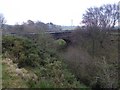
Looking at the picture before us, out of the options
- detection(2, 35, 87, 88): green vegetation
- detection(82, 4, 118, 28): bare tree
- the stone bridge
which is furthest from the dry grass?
the stone bridge

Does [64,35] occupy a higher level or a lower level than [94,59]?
higher

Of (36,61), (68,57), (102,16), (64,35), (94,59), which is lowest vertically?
(94,59)

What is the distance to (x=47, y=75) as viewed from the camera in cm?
1173

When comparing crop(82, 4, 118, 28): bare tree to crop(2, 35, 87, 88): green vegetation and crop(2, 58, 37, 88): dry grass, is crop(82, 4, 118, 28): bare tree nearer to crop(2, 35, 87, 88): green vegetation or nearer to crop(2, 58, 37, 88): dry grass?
crop(2, 35, 87, 88): green vegetation

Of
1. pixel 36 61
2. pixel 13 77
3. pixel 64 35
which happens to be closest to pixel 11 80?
pixel 13 77

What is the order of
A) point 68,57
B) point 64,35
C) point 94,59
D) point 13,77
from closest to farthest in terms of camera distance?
1. point 13,77
2. point 68,57
3. point 94,59
4. point 64,35

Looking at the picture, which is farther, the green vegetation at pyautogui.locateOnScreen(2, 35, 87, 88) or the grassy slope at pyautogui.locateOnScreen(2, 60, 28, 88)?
the green vegetation at pyautogui.locateOnScreen(2, 35, 87, 88)

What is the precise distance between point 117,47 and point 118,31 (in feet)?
9.96

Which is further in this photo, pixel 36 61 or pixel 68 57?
pixel 68 57

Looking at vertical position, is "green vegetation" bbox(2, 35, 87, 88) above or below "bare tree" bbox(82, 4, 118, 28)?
below

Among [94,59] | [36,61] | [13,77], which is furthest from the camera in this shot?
[94,59]

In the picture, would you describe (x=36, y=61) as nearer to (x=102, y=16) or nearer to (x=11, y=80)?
(x=11, y=80)

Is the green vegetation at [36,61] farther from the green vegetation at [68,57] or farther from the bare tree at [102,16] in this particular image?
the bare tree at [102,16]

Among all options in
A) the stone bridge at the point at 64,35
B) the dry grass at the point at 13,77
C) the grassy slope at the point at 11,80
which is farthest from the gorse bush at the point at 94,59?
the grassy slope at the point at 11,80
